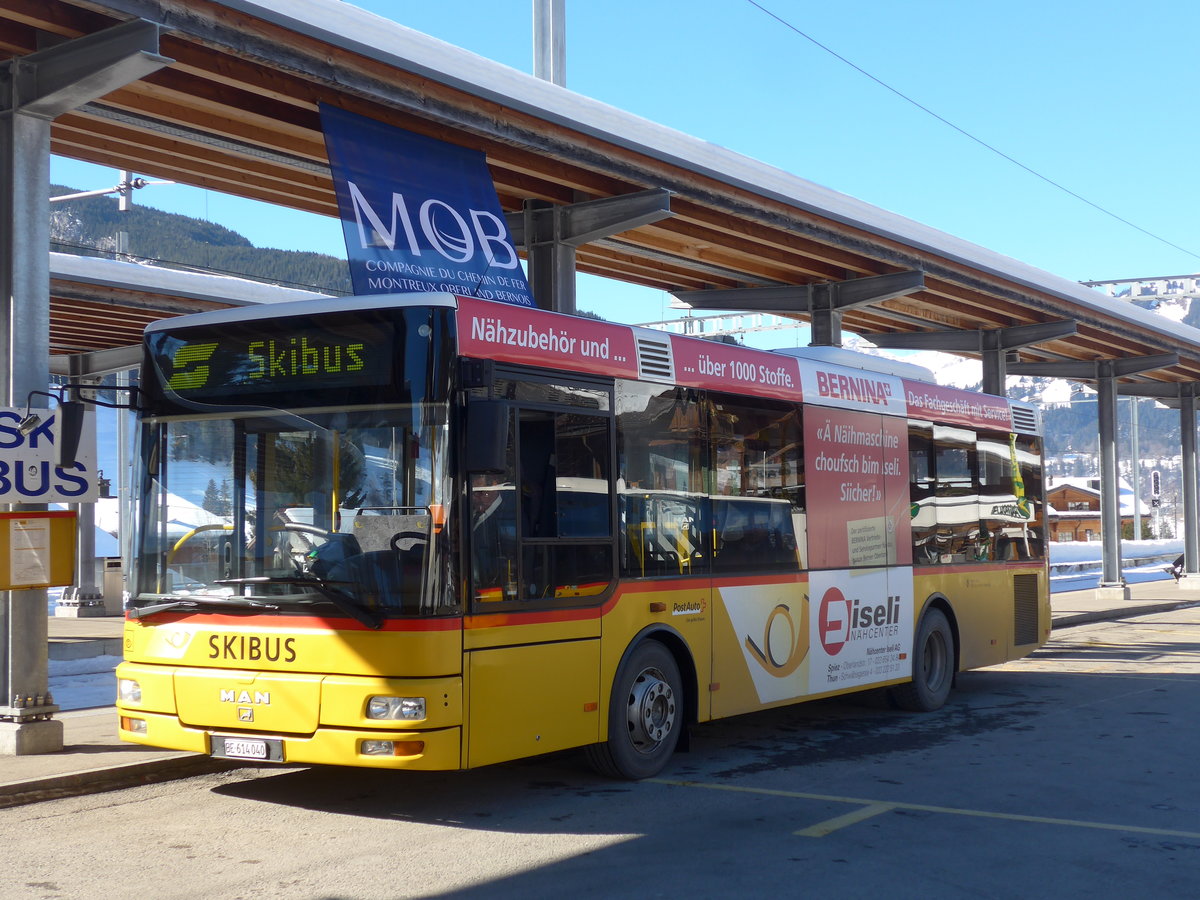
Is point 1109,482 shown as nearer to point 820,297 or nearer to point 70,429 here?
point 820,297

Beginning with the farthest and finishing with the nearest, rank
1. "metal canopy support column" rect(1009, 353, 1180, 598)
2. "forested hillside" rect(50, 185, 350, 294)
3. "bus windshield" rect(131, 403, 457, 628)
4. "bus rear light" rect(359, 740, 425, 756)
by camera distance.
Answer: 1. "forested hillside" rect(50, 185, 350, 294)
2. "metal canopy support column" rect(1009, 353, 1180, 598)
3. "bus windshield" rect(131, 403, 457, 628)
4. "bus rear light" rect(359, 740, 425, 756)

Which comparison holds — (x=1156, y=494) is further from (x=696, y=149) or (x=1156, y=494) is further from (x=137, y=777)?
(x=137, y=777)

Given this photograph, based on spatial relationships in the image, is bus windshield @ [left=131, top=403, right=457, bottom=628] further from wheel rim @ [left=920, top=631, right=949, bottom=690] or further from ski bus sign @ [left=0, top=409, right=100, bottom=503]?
wheel rim @ [left=920, top=631, right=949, bottom=690]

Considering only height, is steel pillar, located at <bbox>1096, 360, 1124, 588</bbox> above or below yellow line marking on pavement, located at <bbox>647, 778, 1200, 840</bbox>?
above

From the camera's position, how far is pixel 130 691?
812 centimetres

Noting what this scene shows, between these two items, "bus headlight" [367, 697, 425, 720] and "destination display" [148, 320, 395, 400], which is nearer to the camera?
"bus headlight" [367, 697, 425, 720]

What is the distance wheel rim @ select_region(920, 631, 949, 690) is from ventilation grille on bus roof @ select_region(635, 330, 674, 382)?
4.86 meters

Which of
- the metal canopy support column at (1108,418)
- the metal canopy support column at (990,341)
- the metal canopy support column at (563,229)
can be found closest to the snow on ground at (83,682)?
the metal canopy support column at (563,229)

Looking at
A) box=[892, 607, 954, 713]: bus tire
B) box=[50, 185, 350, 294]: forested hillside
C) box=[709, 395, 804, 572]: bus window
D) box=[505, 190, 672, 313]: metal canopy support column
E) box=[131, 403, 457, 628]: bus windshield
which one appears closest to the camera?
box=[131, 403, 457, 628]: bus windshield

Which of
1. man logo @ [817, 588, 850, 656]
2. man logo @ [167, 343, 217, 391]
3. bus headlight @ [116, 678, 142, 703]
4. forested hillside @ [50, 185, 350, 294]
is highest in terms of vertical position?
forested hillside @ [50, 185, 350, 294]

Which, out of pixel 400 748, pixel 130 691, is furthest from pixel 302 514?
pixel 130 691

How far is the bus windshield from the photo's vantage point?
729 cm

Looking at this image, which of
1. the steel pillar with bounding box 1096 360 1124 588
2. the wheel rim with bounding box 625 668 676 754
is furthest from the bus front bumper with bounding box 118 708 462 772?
the steel pillar with bounding box 1096 360 1124 588

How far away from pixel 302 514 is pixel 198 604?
3.04ft
